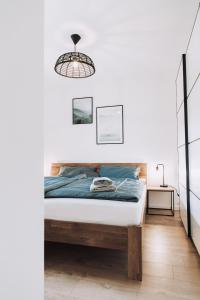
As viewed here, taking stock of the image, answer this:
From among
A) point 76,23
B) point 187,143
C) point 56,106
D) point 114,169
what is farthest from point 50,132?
point 187,143

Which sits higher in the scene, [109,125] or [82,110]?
[82,110]

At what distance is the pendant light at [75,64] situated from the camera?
2.22 m

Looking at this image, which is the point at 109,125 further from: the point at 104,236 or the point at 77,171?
the point at 104,236

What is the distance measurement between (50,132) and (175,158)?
106 inches

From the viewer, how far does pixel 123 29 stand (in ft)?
7.70

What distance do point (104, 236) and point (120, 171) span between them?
1.97 m

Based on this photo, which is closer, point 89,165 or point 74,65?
point 74,65

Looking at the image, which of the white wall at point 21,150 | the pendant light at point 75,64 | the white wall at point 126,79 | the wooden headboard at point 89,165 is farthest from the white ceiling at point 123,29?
the wooden headboard at point 89,165

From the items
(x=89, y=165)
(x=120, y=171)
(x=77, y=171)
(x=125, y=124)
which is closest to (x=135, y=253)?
(x=120, y=171)

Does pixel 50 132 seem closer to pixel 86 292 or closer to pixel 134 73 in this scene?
pixel 134 73

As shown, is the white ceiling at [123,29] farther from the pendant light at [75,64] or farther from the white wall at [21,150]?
the white wall at [21,150]

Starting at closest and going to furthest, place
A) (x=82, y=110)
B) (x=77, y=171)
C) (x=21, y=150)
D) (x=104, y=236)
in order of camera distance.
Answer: (x=21, y=150), (x=104, y=236), (x=77, y=171), (x=82, y=110)

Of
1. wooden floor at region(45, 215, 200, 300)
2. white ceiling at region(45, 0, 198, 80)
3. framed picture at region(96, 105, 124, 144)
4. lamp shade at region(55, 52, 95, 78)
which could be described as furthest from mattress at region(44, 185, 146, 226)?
framed picture at region(96, 105, 124, 144)

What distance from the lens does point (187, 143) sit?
8.11ft
